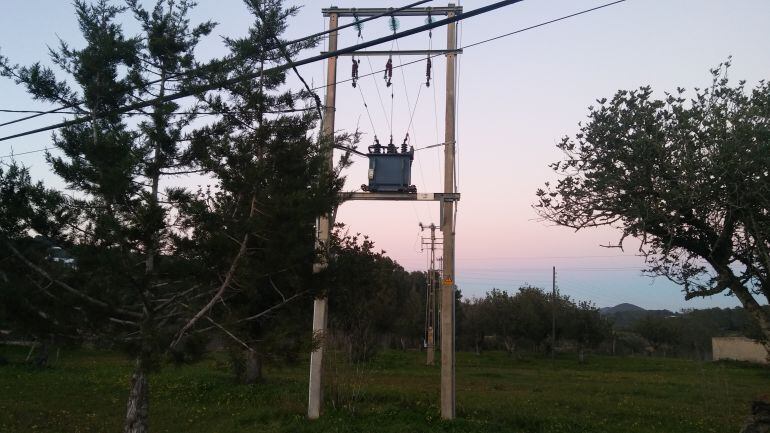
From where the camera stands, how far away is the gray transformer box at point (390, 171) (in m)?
11.6

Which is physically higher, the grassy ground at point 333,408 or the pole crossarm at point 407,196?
the pole crossarm at point 407,196

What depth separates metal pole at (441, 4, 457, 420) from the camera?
1141cm

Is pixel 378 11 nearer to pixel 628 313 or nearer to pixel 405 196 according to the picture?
pixel 405 196

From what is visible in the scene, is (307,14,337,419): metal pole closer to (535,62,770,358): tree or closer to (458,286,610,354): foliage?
(535,62,770,358): tree

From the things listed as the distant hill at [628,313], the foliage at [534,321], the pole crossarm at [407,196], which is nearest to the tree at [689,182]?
the pole crossarm at [407,196]

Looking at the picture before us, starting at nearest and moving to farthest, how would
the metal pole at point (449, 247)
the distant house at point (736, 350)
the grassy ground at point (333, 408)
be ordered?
the grassy ground at point (333, 408)
the metal pole at point (449, 247)
the distant house at point (736, 350)

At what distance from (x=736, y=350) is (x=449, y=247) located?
5013cm

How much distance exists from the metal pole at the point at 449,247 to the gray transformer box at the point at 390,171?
77 centimetres

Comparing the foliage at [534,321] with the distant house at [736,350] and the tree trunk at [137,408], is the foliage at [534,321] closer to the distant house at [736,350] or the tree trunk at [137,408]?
the distant house at [736,350]

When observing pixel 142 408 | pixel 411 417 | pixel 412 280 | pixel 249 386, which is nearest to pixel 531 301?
pixel 412 280

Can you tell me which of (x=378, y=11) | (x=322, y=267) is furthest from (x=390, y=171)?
(x=378, y=11)

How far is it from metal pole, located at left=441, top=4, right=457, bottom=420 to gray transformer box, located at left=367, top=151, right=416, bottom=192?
2.53 ft

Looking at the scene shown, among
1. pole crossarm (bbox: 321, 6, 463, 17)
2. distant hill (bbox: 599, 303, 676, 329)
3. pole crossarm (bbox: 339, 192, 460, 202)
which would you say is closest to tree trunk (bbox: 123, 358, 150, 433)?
pole crossarm (bbox: 339, 192, 460, 202)

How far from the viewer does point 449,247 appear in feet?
38.6
